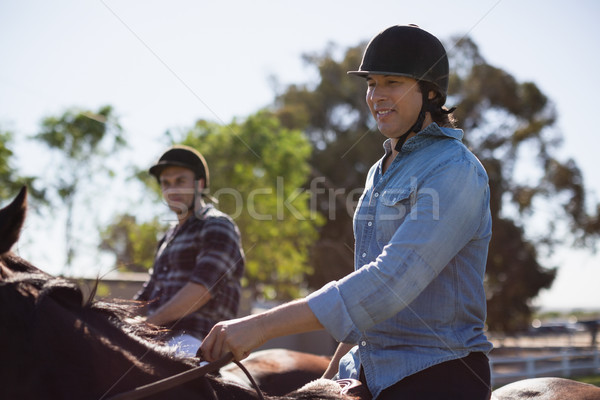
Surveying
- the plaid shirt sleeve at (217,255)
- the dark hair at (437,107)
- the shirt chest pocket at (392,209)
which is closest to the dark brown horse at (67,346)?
the shirt chest pocket at (392,209)

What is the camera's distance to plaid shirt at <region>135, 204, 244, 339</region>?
4.09 m

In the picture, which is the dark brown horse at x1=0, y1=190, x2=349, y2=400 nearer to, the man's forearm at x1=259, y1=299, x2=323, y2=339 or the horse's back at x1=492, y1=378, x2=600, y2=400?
the man's forearm at x1=259, y1=299, x2=323, y2=339

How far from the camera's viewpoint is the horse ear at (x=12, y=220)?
1569 mm

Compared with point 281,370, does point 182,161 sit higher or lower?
higher

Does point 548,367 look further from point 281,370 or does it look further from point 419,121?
point 419,121

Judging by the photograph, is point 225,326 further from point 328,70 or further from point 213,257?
point 328,70

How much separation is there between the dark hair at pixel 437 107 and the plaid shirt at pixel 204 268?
2.29 m

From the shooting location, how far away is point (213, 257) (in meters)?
4.12

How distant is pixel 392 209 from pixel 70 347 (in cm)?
124

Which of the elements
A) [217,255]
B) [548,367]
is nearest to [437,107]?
[217,255]

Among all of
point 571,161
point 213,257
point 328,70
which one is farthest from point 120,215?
point 571,161

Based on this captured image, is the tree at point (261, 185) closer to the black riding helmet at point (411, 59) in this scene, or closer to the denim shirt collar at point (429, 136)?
the black riding helmet at point (411, 59)

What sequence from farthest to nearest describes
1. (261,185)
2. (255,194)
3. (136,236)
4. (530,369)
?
1. (261,185)
2. (255,194)
3. (136,236)
4. (530,369)

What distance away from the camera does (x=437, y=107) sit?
2357mm
